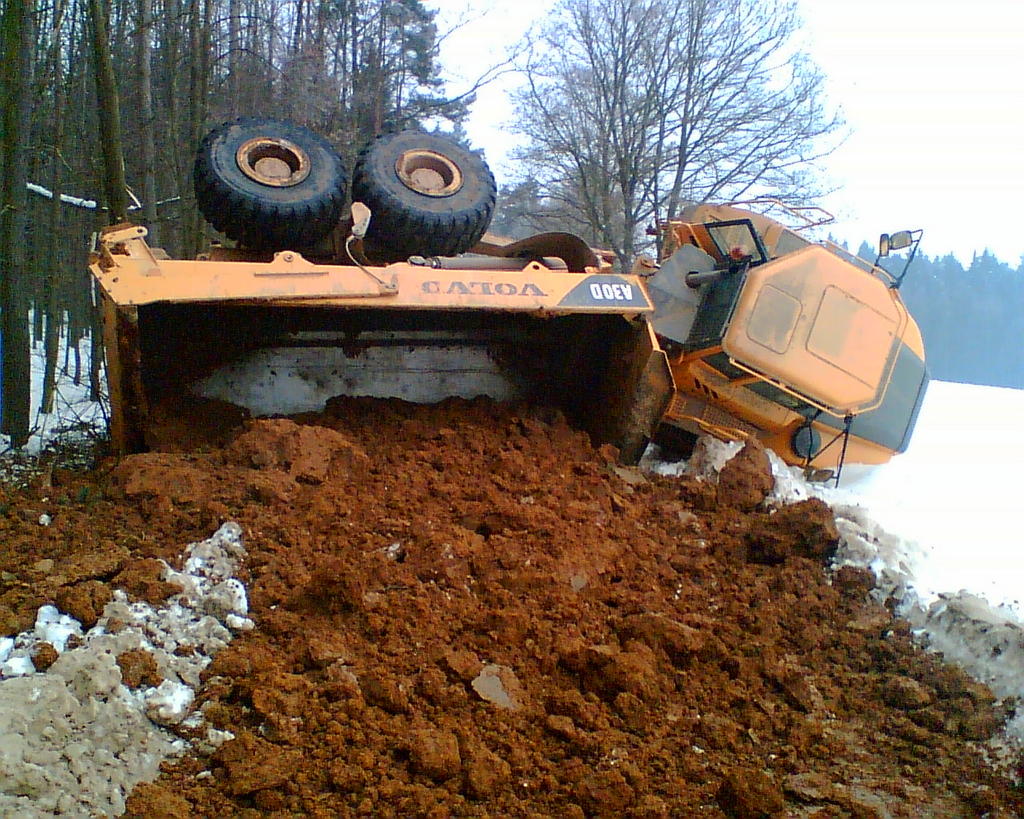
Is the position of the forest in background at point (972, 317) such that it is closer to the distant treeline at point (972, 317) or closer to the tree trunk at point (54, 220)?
the distant treeline at point (972, 317)

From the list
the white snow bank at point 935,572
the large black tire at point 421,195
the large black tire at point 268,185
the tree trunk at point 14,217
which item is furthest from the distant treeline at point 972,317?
the tree trunk at point 14,217

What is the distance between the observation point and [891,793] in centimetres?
237

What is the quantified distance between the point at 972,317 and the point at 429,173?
37334 mm

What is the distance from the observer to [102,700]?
2332 millimetres

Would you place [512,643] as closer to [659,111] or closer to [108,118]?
[108,118]

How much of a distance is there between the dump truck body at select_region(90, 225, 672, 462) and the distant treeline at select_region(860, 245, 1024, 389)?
100 feet

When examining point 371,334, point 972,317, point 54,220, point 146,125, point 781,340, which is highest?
point 781,340

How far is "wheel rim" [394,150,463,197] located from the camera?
16.5 ft

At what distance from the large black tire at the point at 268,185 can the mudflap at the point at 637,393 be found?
193 centimetres

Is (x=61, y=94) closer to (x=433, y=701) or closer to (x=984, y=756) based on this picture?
(x=433, y=701)

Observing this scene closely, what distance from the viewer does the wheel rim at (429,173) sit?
16.5 feet

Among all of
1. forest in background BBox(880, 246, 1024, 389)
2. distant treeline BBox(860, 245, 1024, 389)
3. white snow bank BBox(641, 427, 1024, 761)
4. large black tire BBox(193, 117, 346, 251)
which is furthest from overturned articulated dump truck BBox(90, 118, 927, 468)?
distant treeline BBox(860, 245, 1024, 389)

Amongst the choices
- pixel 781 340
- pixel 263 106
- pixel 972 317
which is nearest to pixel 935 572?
pixel 781 340

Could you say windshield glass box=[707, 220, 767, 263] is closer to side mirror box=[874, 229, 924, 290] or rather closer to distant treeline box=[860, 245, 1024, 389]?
side mirror box=[874, 229, 924, 290]
